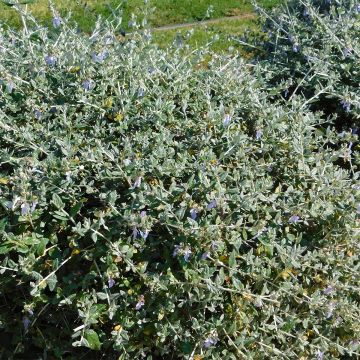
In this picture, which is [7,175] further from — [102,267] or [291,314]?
[291,314]

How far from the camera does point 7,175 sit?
2871 mm

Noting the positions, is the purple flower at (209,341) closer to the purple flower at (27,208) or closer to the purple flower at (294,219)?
the purple flower at (294,219)

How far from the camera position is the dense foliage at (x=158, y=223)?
8.80 ft

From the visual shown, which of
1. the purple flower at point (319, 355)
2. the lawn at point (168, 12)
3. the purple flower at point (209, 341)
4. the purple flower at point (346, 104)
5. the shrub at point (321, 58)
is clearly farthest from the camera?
the lawn at point (168, 12)

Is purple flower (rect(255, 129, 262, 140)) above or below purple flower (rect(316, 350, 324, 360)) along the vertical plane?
above

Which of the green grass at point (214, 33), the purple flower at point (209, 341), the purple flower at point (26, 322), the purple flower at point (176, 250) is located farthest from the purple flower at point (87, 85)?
the green grass at point (214, 33)

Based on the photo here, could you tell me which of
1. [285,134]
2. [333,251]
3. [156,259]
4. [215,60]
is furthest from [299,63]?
[156,259]

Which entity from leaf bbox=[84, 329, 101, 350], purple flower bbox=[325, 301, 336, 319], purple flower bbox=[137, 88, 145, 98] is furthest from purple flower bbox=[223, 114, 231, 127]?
leaf bbox=[84, 329, 101, 350]

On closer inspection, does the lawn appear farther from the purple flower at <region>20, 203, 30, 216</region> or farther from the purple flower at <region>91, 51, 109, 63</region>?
the purple flower at <region>20, 203, 30, 216</region>

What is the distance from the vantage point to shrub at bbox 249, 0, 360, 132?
381 centimetres

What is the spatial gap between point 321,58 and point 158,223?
162 centimetres

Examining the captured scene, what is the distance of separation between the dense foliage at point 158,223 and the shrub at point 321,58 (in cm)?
67

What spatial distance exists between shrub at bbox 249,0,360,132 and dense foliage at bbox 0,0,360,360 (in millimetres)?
673

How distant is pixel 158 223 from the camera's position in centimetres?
273
